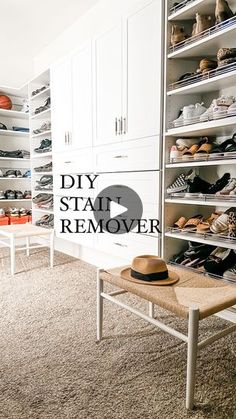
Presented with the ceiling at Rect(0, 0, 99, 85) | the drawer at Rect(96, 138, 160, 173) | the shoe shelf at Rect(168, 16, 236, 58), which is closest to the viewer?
the shoe shelf at Rect(168, 16, 236, 58)

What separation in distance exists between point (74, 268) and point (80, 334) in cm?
138

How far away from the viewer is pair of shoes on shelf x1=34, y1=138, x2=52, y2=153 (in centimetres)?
366

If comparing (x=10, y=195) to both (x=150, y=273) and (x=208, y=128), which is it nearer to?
(x=208, y=128)

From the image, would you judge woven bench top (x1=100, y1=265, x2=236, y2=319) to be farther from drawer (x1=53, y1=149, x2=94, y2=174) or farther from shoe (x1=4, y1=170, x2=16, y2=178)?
shoe (x1=4, y1=170, x2=16, y2=178)

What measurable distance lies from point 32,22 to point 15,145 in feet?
6.33

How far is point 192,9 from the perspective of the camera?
1.89 meters

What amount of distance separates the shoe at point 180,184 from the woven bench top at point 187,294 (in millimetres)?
759

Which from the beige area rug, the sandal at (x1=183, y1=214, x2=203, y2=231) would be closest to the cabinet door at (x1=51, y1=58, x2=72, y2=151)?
the sandal at (x1=183, y1=214, x2=203, y2=231)

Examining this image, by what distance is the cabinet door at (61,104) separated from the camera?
307 centimetres

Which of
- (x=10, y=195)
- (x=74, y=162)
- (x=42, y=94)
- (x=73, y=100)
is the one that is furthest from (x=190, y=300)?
(x=10, y=195)

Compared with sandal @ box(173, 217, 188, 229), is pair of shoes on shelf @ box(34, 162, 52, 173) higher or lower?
higher

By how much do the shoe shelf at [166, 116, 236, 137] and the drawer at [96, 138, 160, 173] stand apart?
0.19 m

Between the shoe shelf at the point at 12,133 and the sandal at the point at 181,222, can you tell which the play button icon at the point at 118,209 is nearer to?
the sandal at the point at 181,222

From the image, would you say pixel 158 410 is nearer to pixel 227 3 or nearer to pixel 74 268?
pixel 74 268
